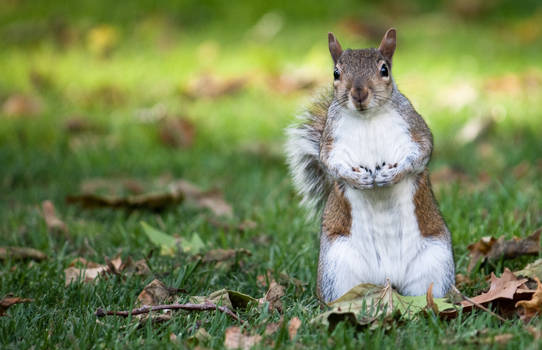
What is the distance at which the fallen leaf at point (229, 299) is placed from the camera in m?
2.28

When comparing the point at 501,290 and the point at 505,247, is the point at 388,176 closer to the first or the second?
the point at 501,290

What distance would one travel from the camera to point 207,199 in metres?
3.74

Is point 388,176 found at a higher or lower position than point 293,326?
higher

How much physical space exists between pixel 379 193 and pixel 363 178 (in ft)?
0.34

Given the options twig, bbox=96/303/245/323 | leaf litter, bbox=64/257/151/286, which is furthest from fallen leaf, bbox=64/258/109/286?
twig, bbox=96/303/245/323

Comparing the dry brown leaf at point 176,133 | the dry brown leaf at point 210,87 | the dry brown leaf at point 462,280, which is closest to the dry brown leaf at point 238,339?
the dry brown leaf at point 462,280

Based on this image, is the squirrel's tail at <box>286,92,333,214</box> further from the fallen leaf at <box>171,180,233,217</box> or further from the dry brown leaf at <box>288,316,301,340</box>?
the fallen leaf at <box>171,180,233,217</box>

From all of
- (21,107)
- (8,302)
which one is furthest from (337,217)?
(21,107)

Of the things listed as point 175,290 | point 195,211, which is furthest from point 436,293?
point 195,211

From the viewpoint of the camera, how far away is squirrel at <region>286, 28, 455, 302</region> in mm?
2240

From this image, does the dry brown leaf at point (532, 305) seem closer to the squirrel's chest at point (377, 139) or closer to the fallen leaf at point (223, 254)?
the squirrel's chest at point (377, 139)

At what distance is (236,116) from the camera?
17.6 feet

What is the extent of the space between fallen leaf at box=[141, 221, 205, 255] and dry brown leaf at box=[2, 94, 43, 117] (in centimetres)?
269

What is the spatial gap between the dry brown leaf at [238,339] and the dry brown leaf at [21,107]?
381 centimetres
